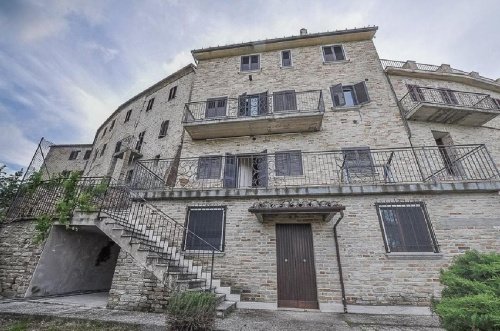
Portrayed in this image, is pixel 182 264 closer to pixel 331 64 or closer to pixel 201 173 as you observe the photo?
pixel 201 173

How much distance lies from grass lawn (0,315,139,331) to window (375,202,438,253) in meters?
7.20

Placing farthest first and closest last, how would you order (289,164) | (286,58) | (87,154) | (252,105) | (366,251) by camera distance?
(87,154) < (286,58) < (252,105) < (289,164) < (366,251)

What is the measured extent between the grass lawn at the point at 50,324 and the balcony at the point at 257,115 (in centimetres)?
757

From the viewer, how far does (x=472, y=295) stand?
2.80m

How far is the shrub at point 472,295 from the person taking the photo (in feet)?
8.04

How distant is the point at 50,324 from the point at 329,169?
9311 millimetres

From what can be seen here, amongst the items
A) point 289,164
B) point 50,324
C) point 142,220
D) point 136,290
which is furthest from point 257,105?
point 50,324

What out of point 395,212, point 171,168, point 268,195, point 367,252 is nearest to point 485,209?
point 395,212

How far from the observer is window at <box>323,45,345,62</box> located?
11.9m

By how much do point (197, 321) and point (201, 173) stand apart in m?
6.57

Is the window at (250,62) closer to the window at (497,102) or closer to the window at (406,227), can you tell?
the window at (406,227)

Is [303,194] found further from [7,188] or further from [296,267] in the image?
[7,188]

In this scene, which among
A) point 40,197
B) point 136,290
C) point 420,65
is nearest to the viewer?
point 136,290

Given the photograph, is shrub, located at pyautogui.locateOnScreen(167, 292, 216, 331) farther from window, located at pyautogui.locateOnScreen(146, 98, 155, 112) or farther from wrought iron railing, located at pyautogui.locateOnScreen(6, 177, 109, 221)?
window, located at pyautogui.locateOnScreen(146, 98, 155, 112)
